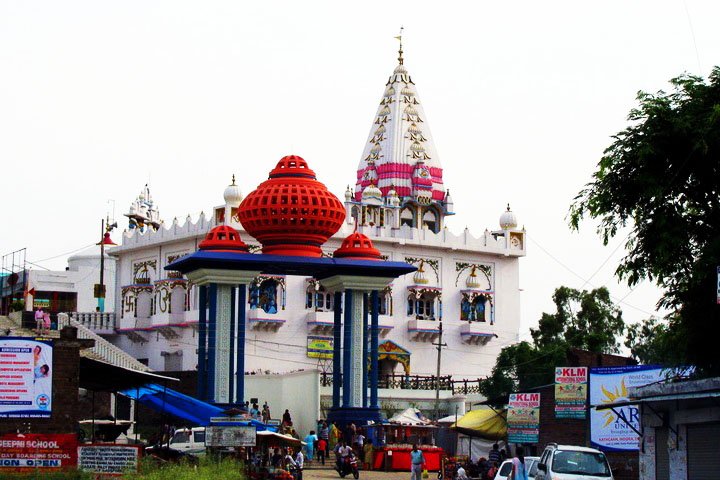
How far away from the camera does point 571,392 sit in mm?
36812

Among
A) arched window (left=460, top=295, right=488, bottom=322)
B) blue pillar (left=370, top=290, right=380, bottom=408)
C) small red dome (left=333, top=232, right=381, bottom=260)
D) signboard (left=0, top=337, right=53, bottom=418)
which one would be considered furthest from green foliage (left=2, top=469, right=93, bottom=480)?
arched window (left=460, top=295, right=488, bottom=322)

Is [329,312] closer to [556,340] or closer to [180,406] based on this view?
[556,340]

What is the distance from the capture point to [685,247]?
2688 centimetres

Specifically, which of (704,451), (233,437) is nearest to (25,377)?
(233,437)

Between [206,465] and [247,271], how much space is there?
1729 centimetres

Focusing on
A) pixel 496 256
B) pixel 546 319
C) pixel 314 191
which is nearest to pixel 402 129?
pixel 496 256

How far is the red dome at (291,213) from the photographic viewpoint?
47469 mm

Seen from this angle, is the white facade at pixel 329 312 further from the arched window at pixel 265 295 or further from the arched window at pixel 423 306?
the arched window at pixel 265 295

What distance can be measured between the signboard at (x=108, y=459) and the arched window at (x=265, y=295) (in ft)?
118

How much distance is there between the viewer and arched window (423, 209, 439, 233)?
239 feet

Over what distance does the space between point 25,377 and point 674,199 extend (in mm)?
14915

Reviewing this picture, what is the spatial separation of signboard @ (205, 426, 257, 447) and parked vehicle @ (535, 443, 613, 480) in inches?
285

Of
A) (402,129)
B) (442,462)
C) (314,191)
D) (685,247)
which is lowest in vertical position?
(442,462)

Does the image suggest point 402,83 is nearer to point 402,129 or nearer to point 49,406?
point 402,129
